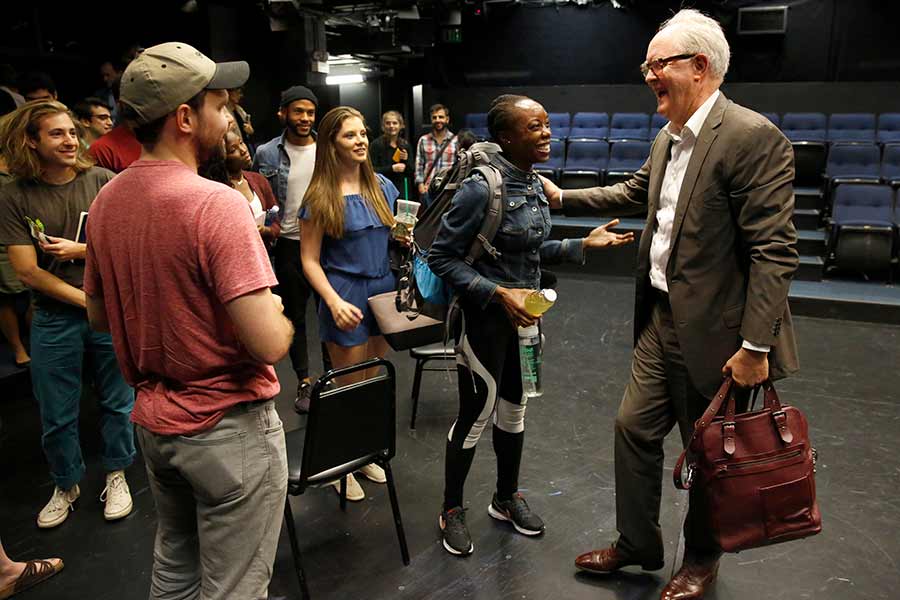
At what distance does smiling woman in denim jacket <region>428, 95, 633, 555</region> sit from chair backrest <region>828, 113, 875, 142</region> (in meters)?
7.08

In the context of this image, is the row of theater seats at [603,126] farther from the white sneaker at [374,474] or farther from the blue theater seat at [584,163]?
the white sneaker at [374,474]

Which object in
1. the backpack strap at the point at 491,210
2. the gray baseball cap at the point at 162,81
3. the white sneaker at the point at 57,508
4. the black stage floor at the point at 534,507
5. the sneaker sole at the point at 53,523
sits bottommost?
the black stage floor at the point at 534,507

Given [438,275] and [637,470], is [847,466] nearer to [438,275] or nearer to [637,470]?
[637,470]

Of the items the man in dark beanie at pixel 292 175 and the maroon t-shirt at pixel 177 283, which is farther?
the man in dark beanie at pixel 292 175

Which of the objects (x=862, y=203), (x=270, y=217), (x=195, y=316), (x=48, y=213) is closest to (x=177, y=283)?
(x=195, y=316)

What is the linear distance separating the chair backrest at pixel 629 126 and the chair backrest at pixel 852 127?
83.5 inches

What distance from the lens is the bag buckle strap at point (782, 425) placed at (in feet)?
6.32

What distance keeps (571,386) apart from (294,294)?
A: 1659 mm

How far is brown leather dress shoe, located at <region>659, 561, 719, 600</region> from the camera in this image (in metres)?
2.17

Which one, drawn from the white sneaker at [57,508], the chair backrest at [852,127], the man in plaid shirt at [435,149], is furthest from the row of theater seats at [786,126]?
the white sneaker at [57,508]

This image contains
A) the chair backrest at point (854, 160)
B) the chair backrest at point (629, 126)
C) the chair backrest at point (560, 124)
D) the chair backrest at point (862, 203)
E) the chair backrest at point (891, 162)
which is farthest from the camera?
the chair backrest at point (560, 124)

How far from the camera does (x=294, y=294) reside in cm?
372

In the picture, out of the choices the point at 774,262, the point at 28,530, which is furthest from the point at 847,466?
the point at 28,530

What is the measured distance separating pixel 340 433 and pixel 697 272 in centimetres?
118
